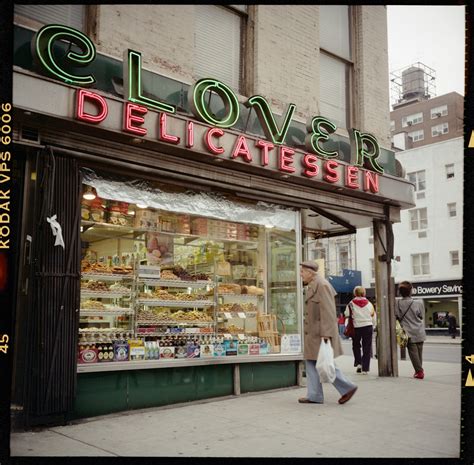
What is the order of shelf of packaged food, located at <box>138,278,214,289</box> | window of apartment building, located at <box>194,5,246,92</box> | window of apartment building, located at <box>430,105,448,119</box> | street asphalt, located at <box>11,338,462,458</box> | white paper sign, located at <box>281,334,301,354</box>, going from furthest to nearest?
window of apartment building, located at <box>430,105,448,119</box> < white paper sign, located at <box>281,334,301,354</box> < window of apartment building, located at <box>194,5,246,92</box> < shelf of packaged food, located at <box>138,278,214,289</box> < street asphalt, located at <box>11,338,462,458</box>

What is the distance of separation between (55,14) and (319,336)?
227 inches

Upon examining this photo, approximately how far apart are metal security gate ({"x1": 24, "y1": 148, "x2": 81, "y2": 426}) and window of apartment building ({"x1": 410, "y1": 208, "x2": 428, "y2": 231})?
35.8 m

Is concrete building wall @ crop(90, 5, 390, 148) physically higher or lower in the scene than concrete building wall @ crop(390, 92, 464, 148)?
lower

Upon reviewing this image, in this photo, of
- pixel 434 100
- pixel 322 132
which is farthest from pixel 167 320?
pixel 434 100

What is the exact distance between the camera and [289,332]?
9.80m

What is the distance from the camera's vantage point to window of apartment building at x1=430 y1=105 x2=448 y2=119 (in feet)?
180

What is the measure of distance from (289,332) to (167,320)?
2378 millimetres

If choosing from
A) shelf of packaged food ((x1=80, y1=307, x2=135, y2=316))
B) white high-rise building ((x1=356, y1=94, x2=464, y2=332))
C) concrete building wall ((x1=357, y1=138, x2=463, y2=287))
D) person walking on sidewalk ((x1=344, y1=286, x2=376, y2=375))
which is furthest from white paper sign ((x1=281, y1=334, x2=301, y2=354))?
white high-rise building ((x1=356, y1=94, x2=464, y2=332))

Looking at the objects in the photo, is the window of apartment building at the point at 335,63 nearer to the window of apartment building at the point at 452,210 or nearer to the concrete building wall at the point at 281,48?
the concrete building wall at the point at 281,48

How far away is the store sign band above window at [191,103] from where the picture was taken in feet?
21.4

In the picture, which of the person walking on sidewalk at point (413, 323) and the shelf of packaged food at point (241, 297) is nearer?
the shelf of packaged food at point (241, 297)

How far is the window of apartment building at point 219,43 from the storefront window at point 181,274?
223cm

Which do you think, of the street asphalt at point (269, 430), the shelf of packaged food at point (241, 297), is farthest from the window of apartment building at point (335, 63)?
the street asphalt at point (269, 430)

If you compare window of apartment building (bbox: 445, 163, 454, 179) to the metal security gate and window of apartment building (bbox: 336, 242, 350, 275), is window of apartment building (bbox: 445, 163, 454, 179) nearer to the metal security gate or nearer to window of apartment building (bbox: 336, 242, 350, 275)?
window of apartment building (bbox: 336, 242, 350, 275)
